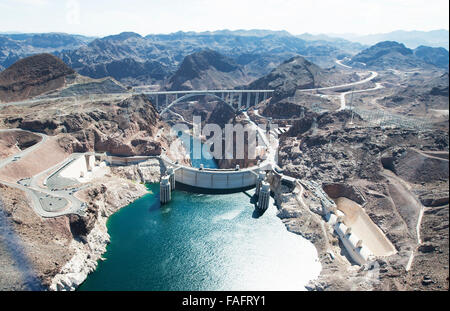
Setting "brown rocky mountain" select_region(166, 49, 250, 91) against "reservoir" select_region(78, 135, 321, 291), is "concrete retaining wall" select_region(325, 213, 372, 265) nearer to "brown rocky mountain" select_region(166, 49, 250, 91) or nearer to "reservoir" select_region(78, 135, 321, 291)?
"reservoir" select_region(78, 135, 321, 291)

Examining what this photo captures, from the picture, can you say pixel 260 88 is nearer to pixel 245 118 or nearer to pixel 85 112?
pixel 245 118

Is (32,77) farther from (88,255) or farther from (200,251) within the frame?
(200,251)

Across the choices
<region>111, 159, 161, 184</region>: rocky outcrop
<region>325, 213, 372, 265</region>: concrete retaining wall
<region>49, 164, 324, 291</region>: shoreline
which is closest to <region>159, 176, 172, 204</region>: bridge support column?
<region>49, 164, 324, 291</region>: shoreline

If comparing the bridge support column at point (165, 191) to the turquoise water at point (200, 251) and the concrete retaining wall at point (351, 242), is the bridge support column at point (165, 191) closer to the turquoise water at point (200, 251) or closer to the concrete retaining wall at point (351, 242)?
the turquoise water at point (200, 251)

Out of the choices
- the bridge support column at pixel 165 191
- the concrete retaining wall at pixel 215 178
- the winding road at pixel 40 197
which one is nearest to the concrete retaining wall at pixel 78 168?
the winding road at pixel 40 197

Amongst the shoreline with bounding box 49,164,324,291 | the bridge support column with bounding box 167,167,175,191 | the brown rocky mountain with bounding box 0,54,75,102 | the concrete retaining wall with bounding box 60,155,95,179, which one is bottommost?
the shoreline with bounding box 49,164,324,291

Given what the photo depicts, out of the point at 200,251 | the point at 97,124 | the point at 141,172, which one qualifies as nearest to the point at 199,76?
the point at 97,124

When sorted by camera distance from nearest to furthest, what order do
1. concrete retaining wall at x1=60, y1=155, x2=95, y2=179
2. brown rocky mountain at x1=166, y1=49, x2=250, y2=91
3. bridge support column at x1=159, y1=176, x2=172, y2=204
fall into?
concrete retaining wall at x1=60, y1=155, x2=95, y2=179, bridge support column at x1=159, y1=176, x2=172, y2=204, brown rocky mountain at x1=166, y1=49, x2=250, y2=91
